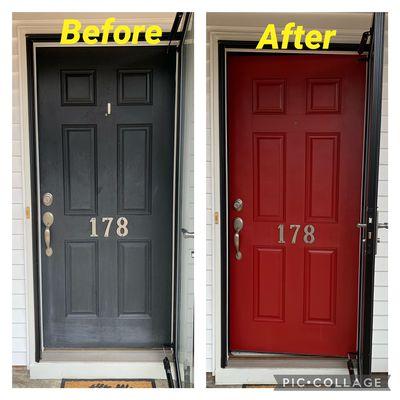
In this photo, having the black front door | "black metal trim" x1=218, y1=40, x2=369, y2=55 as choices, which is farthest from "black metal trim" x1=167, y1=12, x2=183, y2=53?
"black metal trim" x1=218, y1=40, x2=369, y2=55

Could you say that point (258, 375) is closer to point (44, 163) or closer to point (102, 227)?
point (102, 227)

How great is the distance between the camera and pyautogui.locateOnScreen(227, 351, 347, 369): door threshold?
2643mm

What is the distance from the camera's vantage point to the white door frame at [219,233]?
2.46m

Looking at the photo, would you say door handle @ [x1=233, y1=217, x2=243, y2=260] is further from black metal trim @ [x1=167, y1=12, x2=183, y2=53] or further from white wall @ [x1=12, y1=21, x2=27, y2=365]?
white wall @ [x1=12, y1=21, x2=27, y2=365]

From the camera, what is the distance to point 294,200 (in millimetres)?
2594

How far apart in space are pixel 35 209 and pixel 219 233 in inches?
44.0

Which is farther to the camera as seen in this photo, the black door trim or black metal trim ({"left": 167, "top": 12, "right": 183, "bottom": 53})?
the black door trim

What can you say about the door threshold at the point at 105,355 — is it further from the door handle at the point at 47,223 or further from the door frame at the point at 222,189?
the door handle at the point at 47,223

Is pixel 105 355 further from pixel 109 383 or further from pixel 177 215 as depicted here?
pixel 177 215

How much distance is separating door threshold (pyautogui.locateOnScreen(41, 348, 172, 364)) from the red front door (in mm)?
514

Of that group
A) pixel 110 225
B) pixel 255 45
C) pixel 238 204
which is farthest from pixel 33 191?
pixel 255 45

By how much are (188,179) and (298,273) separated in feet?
3.18

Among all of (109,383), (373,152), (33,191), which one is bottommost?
(109,383)

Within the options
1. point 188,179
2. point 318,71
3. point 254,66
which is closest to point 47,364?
point 188,179
